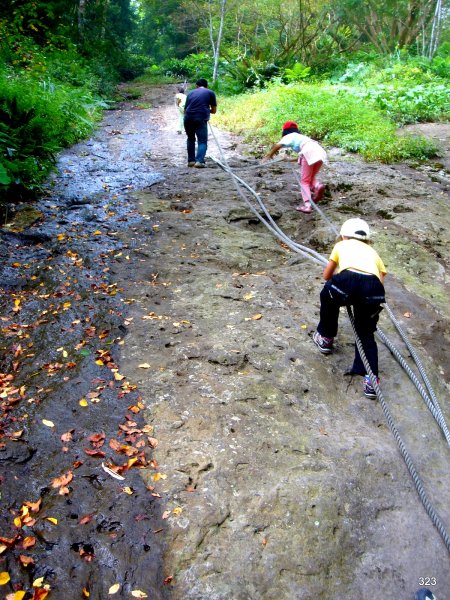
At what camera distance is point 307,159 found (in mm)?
6582

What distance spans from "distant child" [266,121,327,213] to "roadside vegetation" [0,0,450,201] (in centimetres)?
306

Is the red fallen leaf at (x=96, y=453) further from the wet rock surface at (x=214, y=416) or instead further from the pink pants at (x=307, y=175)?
the pink pants at (x=307, y=175)

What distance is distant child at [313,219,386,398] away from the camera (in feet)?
11.2

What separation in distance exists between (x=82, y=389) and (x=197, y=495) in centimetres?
129

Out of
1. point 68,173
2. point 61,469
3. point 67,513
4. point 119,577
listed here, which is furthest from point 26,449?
point 68,173

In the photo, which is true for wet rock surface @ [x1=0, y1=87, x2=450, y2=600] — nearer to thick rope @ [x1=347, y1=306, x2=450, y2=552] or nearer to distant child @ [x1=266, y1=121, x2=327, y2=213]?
thick rope @ [x1=347, y1=306, x2=450, y2=552]

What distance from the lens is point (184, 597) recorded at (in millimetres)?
2135

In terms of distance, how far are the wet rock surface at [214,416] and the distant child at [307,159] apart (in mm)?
857

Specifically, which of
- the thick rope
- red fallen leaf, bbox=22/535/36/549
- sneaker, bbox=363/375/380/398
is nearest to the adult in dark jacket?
sneaker, bbox=363/375/380/398

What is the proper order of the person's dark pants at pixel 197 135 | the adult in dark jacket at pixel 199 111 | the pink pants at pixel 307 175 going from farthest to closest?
the person's dark pants at pixel 197 135 → the adult in dark jacket at pixel 199 111 → the pink pants at pixel 307 175

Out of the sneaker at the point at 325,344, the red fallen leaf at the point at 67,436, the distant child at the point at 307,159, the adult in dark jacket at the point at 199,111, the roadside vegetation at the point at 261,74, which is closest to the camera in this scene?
the red fallen leaf at the point at 67,436

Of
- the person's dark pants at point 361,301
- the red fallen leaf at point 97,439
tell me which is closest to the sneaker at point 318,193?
the person's dark pants at point 361,301

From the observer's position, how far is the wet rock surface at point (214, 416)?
2303 millimetres

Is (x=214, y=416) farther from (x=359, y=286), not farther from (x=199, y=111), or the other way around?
(x=199, y=111)
